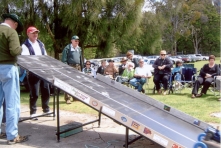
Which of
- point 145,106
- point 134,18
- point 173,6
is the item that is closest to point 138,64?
point 134,18

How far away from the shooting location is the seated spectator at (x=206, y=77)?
893cm

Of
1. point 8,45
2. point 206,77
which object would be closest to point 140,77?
point 206,77

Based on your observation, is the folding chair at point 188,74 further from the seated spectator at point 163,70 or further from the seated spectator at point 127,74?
the seated spectator at point 127,74

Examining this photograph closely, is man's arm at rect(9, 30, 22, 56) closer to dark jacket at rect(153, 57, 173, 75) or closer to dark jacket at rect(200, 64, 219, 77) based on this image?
dark jacket at rect(153, 57, 173, 75)

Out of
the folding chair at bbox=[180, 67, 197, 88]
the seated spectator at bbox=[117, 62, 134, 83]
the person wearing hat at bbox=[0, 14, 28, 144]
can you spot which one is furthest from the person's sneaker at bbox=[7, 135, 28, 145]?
the folding chair at bbox=[180, 67, 197, 88]

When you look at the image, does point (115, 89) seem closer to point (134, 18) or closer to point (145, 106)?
point (145, 106)

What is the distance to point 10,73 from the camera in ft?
13.9

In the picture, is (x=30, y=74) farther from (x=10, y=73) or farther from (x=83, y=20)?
(x=83, y=20)

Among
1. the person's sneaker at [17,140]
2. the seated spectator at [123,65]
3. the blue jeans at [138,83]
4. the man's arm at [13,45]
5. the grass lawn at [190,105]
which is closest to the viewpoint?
the man's arm at [13,45]

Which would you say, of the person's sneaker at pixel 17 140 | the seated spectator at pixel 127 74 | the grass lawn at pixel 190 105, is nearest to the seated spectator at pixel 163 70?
the grass lawn at pixel 190 105

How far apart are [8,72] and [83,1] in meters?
6.08

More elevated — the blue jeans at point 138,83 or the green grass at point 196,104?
the blue jeans at point 138,83

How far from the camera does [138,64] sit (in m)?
10.3

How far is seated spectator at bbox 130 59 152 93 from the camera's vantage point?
950 cm
